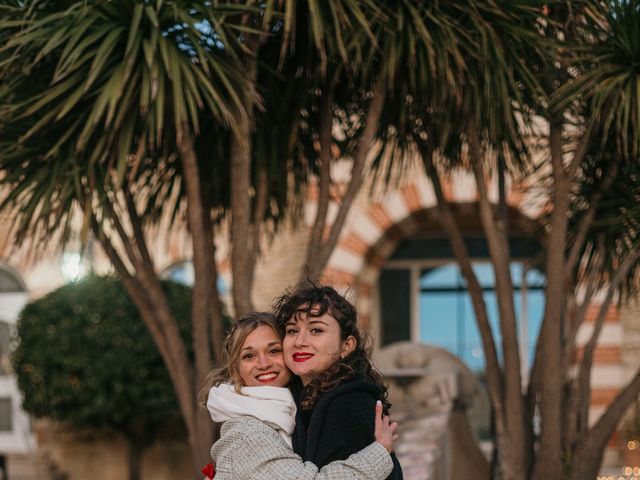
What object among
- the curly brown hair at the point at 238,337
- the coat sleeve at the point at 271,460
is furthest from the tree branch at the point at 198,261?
the coat sleeve at the point at 271,460

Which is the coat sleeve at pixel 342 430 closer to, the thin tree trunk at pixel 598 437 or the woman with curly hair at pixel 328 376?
the woman with curly hair at pixel 328 376

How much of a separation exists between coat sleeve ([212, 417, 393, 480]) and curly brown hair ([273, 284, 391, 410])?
17 centimetres

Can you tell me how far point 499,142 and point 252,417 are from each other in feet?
14.1

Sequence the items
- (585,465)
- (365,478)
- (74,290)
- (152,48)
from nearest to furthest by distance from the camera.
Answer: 1. (365,478)
2. (152,48)
3. (585,465)
4. (74,290)

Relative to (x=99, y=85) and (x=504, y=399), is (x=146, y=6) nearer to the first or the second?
(x=99, y=85)

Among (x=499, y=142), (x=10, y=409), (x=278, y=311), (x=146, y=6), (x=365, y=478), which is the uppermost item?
(x=146, y=6)

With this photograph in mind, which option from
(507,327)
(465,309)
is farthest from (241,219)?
(465,309)

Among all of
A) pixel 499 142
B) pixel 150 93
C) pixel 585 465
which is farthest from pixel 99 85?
pixel 585 465

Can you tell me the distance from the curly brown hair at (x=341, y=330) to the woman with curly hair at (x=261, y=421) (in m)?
0.08

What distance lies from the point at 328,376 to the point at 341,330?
0.59ft

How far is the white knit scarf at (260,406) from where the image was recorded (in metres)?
3.37

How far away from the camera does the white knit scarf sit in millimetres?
3373

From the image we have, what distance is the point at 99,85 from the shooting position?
6496 millimetres

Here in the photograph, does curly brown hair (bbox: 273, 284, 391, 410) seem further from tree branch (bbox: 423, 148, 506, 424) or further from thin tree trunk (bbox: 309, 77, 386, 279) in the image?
tree branch (bbox: 423, 148, 506, 424)
